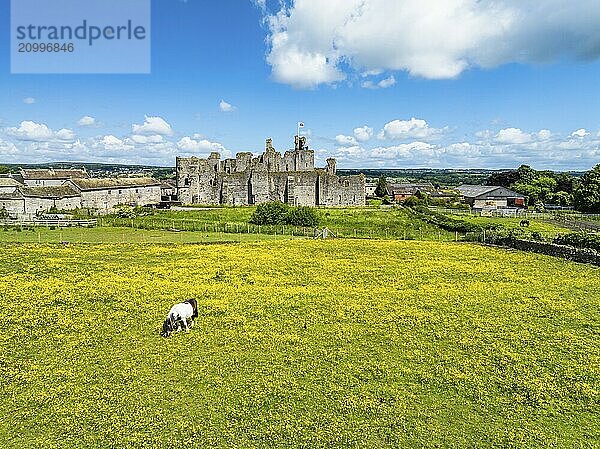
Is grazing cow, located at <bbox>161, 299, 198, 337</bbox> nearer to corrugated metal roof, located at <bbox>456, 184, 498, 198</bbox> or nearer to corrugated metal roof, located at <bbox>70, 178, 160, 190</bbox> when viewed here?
corrugated metal roof, located at <bbox>70, 178, 160, 190</bbox>

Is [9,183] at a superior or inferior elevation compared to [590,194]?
superior

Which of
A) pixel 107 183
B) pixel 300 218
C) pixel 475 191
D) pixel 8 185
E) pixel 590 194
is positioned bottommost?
pixel 300 218

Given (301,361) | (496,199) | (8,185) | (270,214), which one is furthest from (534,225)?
(8,185)

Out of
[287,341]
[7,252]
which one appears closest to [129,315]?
[287,341]

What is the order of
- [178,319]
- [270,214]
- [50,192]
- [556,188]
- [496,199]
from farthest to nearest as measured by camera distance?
[556,188], [496,199], [50,192], [270,214], [178,319]

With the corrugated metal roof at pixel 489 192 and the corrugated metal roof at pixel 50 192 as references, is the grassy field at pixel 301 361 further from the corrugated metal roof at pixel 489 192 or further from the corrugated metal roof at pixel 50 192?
the corrugated metal roof at pixel 489 192

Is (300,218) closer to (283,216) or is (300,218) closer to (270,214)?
(283,216)
